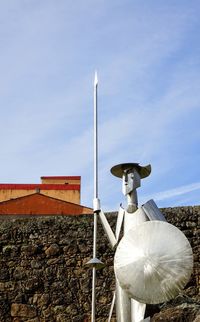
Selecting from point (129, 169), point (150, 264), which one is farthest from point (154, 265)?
point (129, 169)

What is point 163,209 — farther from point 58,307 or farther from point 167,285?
point 167,285

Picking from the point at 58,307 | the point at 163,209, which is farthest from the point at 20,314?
the point at 163,209

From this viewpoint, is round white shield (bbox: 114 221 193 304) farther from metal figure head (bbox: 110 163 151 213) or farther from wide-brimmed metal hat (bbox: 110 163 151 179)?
wide-brimmed metal hat (bbox: 110 163 151 179)

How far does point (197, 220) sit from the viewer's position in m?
11.3

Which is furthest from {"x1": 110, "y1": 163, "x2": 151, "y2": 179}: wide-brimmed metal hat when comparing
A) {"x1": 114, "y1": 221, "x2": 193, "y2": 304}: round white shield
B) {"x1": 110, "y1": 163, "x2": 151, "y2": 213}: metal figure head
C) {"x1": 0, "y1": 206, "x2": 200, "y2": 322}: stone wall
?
{"x1": 0, "y1": 206, "x2": 200, "y2": 322}: stone wall

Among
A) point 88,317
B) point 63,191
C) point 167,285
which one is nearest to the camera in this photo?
point 167,285

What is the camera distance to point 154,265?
19.7ft

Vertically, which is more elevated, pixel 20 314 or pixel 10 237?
pixel 10 237

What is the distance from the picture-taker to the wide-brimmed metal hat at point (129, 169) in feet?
22.6

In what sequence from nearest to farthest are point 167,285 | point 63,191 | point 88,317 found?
point 167,285
point 88,317
point 63,191

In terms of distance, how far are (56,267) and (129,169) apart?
4.70 m

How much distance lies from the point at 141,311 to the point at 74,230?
5066 mm

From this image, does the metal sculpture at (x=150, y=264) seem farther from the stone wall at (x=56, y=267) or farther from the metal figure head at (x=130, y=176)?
the stone wall at (x=56, y=267)

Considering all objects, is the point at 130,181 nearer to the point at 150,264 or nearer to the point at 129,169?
the point at 129,169
